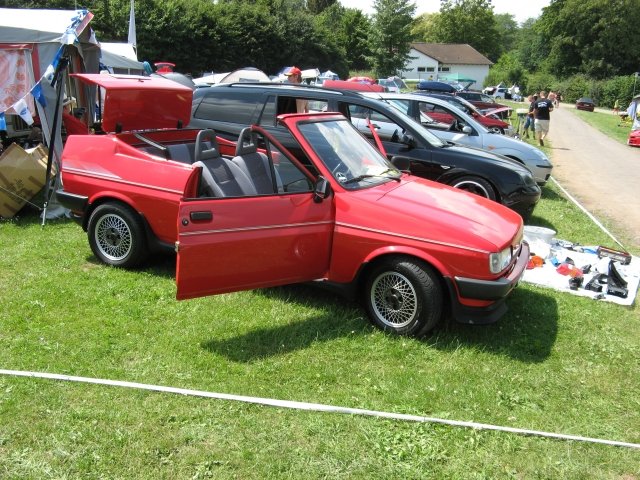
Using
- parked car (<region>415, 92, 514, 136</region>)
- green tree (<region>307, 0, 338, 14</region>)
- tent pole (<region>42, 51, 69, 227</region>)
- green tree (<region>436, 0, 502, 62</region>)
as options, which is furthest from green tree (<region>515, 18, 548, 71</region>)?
tent pole (<region>42, 51, 69, 227</region>)

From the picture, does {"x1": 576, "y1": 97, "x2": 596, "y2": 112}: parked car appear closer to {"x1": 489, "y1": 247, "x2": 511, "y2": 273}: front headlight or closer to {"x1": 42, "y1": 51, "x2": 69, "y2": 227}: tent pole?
{"x1": 42, "y1": 51, "x2": 69, "y2": 227}: tent pole

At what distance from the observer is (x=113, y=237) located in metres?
6.00

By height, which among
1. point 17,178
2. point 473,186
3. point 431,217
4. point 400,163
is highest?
point 400,163

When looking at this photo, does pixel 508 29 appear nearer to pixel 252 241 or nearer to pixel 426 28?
pixel 426 28

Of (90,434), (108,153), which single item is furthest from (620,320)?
(108,153)

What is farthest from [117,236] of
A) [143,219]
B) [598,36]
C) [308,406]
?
[598,36]

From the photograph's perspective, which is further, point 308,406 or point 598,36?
point 598,36

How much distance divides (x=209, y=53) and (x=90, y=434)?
43327 mm

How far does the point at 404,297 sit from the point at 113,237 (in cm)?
324

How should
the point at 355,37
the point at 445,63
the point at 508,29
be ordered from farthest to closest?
the point at 508,29 → the point at 445,63 → the point at 355,37

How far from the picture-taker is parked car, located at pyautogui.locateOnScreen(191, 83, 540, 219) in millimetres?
7707

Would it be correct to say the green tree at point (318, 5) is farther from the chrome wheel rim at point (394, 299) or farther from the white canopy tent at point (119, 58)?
the chrome wheel rim at point (394, 299)

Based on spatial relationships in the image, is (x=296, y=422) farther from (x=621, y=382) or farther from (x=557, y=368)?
(x=621, y=382)

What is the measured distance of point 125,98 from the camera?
645 centimetres
